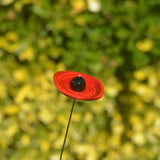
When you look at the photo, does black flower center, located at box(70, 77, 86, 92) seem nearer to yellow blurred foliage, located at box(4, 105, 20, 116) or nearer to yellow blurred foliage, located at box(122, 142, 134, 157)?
yellow blurred foliage, located at box(4, 105, 20, 116)

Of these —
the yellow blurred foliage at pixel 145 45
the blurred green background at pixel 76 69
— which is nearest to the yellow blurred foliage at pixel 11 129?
the blurred green background at pixel 76 69

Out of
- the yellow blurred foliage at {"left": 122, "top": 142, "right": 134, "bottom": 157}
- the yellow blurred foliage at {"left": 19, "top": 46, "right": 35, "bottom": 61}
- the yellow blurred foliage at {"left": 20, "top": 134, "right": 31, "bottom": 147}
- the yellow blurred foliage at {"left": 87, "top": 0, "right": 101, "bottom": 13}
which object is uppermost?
the yellow blurred foliage at {"left": 87, "top": 0, "right": 101, "bottom": 13}

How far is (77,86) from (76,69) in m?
1.11

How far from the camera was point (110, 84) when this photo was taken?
164 cm

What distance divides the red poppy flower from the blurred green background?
950 millimetres

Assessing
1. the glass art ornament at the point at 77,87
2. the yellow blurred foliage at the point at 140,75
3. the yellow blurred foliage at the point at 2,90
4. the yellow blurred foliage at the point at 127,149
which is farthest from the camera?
the yellow blurred foliage at the point at 127,149

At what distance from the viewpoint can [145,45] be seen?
5.01 feet

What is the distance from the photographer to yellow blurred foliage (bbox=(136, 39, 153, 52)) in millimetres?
1529

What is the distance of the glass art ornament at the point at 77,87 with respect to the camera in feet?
1.53

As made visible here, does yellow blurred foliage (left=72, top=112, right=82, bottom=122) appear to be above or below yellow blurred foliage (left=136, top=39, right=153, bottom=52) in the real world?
below

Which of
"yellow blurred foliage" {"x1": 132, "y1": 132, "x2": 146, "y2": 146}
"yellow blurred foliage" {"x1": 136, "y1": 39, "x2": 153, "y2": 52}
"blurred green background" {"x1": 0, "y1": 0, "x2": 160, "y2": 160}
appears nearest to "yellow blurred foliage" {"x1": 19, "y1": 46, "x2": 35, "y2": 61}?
"blurred green background" {"x1": 0, "y1": 0, "x2": 160, "y2": 160}

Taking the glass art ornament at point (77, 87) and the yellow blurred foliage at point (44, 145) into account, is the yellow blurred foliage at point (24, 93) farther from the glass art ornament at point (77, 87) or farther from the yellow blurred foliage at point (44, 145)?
the glass art ornament at point (77, 87)

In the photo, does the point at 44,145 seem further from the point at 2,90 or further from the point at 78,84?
the point at 78,84

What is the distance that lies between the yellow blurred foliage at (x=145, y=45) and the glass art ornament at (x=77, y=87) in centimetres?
104
